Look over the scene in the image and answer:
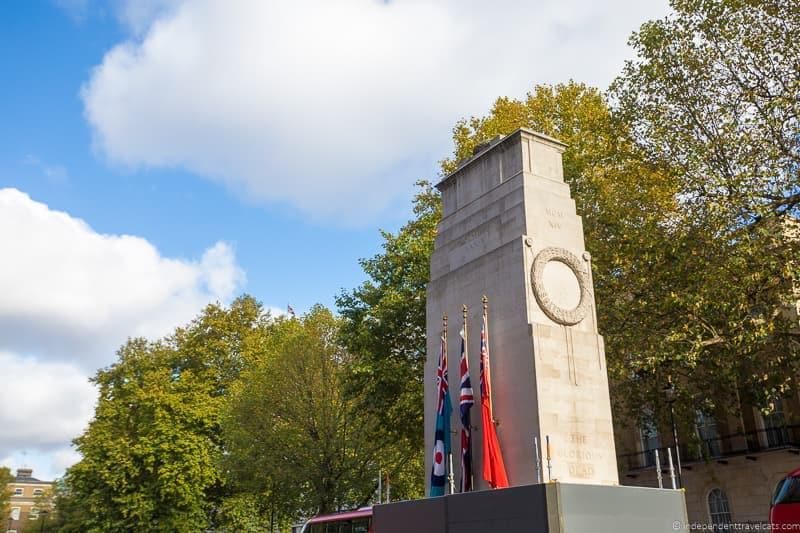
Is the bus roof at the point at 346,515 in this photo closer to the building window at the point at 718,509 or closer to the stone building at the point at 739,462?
the stone building at the point at 739,462

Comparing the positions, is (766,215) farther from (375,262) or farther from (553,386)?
(375,262)

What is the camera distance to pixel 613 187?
80.9ft

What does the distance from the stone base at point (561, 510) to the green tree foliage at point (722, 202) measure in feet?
28.2

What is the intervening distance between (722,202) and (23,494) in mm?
130066

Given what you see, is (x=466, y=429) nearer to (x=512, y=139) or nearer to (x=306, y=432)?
(x=512, y=139)

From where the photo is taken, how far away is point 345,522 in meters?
24.1

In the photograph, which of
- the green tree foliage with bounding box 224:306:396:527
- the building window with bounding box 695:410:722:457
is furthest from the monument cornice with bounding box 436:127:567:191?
the building window with bounding box 695:410:722:457

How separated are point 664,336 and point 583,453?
9.92 m

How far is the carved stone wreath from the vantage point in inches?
485

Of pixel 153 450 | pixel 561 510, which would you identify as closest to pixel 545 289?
pixel 561 510

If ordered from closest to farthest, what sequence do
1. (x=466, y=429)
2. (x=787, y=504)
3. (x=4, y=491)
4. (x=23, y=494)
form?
(x=466, y=429) < (x=787, y=504) < (x=4, y=491) < (x=23, y=494)

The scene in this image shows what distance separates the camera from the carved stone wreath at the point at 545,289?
12.3 m

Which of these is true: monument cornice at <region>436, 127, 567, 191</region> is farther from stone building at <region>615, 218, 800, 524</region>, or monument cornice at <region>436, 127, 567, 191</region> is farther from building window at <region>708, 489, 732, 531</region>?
building window at <region>708, 489, 732, 531</region>

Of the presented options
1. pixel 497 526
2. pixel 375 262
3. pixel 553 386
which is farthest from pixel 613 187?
pixel 497 526
